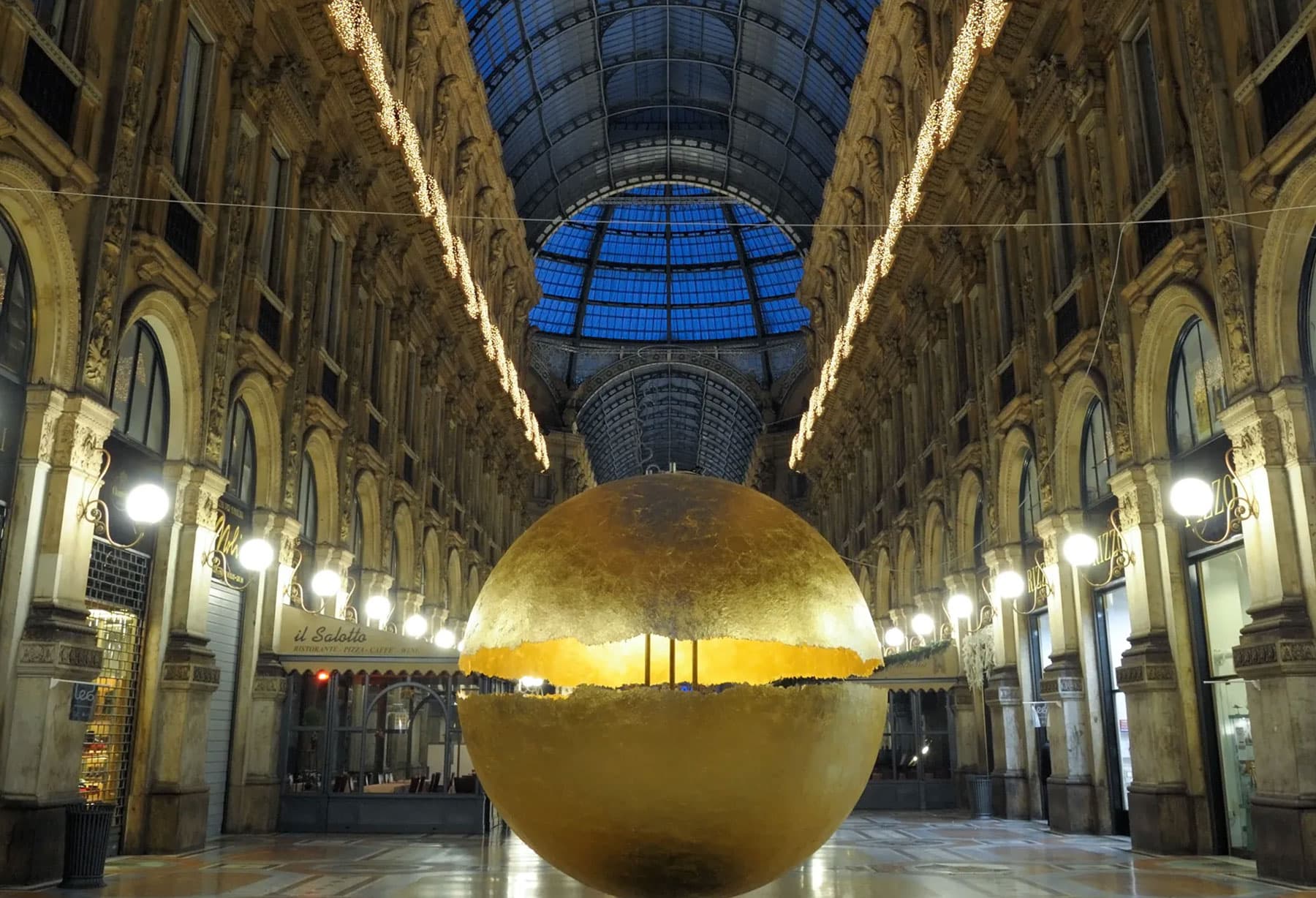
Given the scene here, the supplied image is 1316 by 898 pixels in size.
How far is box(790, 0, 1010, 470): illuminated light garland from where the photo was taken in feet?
64.7

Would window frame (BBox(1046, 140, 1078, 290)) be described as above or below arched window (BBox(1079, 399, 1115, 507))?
above

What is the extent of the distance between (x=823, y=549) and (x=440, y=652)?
563 inches

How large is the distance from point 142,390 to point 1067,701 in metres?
15.2

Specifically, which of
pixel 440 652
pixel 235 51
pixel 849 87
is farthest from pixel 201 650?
pixel 849 87

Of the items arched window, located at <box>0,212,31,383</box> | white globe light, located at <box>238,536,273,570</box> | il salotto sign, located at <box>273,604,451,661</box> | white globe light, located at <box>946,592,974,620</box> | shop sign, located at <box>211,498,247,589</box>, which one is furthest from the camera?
white globe light, located at <box>946,592,974,620</box>

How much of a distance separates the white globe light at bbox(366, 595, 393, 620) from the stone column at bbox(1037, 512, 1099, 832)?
14246 mm

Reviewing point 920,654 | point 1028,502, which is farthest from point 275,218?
point 920,654

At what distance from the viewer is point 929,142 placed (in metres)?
23.6

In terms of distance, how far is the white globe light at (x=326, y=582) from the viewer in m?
20.2

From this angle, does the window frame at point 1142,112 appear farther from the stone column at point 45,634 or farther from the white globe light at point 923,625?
the stone column at point 45,634

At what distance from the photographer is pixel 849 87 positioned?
39.6 m

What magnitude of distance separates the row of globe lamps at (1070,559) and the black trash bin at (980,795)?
3.37 meters

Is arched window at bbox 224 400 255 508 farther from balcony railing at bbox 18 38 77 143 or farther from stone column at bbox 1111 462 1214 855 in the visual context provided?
stone column at bbox 1111 462 1214 855

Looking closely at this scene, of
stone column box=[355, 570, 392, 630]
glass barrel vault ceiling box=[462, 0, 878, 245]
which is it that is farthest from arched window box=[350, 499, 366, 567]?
glass barrel vault ceiling box=[462, 0, 878, 245]
